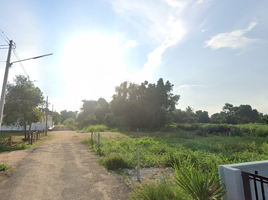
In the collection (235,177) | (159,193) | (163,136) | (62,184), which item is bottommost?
(163,136)

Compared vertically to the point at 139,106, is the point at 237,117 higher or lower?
lower

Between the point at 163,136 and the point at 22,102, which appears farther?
the point at 163,136

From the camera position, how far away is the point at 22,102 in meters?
14.9

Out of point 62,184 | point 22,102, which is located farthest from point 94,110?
point 62,184

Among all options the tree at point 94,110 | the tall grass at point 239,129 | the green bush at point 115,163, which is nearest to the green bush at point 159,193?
the green bush at point 115,163

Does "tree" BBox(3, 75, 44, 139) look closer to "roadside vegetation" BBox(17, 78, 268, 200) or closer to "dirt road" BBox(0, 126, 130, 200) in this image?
"roadside vegetation" BBox(17, 78, 268, 200)

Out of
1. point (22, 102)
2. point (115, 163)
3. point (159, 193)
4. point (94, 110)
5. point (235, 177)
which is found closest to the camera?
point (235, 177)

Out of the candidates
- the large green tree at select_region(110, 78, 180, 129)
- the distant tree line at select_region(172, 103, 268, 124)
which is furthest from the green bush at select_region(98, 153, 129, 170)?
the distant tree line at select_region(172, 103, 268, 124)

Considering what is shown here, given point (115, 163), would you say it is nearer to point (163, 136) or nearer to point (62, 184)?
point (62, 184)

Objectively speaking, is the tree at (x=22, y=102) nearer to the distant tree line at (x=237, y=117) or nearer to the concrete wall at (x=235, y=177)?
the concrete wall at (x=235, y=177)

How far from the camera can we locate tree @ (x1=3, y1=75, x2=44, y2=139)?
14.2 meters

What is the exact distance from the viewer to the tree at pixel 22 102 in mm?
14219

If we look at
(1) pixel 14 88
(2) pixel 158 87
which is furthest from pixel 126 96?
(1) pixel 14 88

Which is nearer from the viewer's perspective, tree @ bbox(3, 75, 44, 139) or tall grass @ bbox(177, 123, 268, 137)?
tree @ bbox(3, 75, 44, 139)
